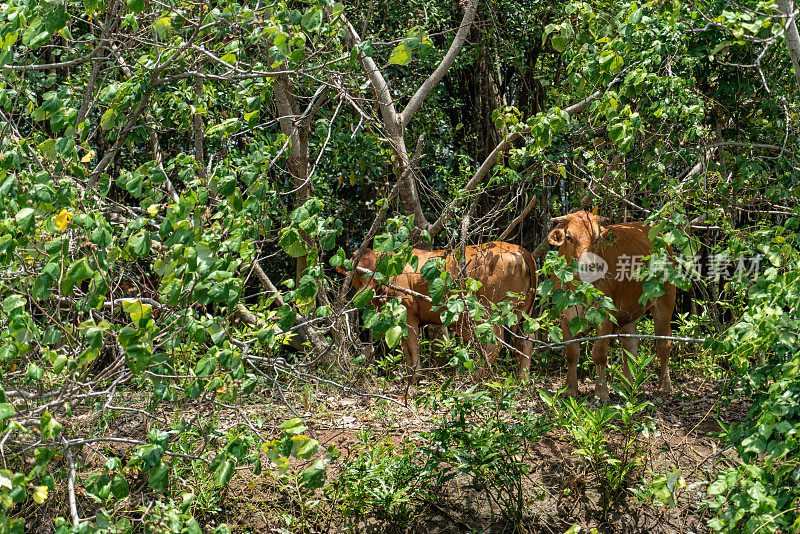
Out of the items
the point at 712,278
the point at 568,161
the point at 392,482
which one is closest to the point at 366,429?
the point at 392,482

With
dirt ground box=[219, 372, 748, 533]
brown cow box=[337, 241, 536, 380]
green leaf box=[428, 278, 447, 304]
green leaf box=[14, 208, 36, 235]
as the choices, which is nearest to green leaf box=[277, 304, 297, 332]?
green leaf box=[428, 278, 447, 304]

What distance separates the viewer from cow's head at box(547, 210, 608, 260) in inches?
225

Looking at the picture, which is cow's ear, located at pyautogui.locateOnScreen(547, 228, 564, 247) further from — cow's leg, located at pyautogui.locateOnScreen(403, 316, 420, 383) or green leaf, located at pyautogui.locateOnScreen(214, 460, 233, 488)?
green leaf, located at pyautogui.locateOnScreen(214, 460, 233, 488)

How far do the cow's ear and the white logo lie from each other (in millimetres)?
196

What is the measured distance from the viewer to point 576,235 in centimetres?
572

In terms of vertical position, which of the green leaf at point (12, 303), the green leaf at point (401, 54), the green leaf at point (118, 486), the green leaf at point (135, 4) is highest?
the green leaf at point (135, 4)

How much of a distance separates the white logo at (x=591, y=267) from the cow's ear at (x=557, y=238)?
20cm

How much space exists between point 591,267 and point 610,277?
11.9 inches

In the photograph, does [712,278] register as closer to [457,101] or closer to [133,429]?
[457,101]

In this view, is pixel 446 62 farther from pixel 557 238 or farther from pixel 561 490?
pixel 561 490

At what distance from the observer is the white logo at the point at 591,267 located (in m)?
5.72

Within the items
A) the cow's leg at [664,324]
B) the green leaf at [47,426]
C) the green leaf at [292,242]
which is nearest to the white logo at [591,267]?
the cow's leg at [664,324]

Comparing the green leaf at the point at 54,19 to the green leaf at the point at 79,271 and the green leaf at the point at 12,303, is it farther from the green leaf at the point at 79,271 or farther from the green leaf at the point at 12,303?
the green leaf at the point at 12,303

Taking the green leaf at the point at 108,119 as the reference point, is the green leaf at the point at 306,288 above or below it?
below
